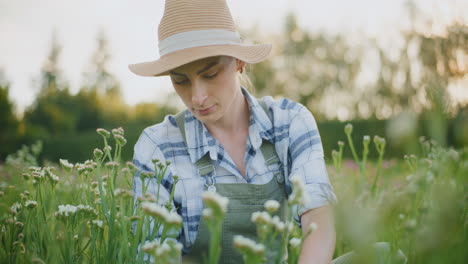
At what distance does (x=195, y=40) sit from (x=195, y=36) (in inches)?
0.9

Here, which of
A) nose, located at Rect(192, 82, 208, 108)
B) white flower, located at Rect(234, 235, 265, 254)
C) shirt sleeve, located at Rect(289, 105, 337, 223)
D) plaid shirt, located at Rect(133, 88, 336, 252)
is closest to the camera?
white flower, located at Rect(234, 235, 265, 254)

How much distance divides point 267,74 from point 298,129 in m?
21.6

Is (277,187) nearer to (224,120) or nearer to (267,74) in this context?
(224,120)

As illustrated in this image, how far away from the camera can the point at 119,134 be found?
53.4 inches

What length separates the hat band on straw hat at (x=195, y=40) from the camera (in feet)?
5.24

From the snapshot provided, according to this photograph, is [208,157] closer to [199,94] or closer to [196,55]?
[199,94]

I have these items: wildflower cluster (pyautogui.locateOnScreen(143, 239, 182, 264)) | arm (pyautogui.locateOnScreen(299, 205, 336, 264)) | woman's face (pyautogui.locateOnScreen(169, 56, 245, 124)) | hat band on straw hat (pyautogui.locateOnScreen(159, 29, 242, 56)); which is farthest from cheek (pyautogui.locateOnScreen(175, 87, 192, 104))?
wildflower cluster (pyautogui.locateOnScreen(143, 239, 182, 264))

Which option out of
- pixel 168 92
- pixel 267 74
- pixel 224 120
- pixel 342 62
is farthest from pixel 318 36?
pixel 224 120

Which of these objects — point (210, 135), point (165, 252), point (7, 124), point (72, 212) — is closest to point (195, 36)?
point (210, 135)

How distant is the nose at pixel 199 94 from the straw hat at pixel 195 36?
4.4 inches

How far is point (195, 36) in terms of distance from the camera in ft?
5.31

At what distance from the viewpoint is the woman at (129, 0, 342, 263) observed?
155 centimetres

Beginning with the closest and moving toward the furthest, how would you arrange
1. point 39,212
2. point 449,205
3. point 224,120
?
point 449,205 < point 39,212 < point 224,120

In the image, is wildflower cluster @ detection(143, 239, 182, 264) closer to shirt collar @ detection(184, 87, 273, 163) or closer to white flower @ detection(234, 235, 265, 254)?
white flower @ detection(234, 235, 265, 254)
